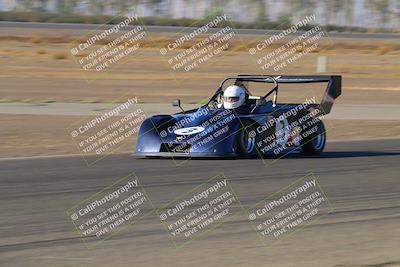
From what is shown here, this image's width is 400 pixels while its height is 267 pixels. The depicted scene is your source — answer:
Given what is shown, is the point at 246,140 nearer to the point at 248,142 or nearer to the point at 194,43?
the point at 248,142

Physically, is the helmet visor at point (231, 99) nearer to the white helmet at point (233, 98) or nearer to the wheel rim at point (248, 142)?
the white helmet at point (233, 98)

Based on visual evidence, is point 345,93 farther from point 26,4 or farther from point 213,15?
point 26,4

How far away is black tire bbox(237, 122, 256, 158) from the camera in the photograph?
16.1 m

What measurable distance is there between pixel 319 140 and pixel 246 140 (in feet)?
5.89

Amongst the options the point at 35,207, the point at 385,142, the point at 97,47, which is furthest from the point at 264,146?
the point at 97,47

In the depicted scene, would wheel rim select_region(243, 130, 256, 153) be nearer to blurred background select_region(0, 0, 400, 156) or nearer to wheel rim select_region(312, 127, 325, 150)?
wheel rim select_region(312, 127, 325, 150)

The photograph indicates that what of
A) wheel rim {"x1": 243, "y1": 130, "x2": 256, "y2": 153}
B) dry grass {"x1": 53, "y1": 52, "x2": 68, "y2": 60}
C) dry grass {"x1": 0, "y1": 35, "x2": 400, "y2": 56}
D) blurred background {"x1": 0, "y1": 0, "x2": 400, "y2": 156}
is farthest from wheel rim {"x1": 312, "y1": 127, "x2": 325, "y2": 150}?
dry grass {"x1": 0, "y1": 35, "x2": 400, "y2": 56}

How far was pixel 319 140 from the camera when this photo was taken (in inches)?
693

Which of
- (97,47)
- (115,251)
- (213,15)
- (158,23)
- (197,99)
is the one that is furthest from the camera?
(213,15)

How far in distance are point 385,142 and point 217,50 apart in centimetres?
3617

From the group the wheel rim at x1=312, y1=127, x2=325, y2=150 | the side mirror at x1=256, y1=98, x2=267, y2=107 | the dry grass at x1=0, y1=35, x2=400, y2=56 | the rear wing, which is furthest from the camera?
the dry grass at x1=0, y1=35, x2=400, y2=56

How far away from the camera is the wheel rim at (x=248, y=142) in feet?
53.3

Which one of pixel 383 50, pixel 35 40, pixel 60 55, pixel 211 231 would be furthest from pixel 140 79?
pixel 211 231

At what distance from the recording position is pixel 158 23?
9612 centimetres
